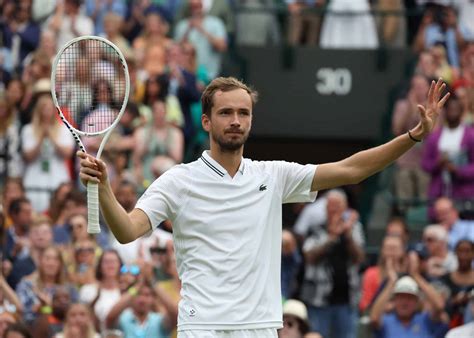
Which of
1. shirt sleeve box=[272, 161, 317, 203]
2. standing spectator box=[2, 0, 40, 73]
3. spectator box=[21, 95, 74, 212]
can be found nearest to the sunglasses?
spectator box=[21, 95, 74, 212]

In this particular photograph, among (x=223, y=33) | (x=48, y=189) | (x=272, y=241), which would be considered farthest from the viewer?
(x=223, y=33)

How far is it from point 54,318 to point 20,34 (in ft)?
18.1

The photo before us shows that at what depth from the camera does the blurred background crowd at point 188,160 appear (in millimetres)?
12758

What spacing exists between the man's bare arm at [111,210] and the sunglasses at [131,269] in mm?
5339

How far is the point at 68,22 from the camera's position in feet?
56.1

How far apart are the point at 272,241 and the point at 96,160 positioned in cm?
107

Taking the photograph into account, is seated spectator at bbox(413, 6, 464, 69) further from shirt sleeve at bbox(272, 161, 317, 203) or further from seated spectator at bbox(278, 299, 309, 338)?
shirt sleeve at bbox(272, 161, 317, 203)

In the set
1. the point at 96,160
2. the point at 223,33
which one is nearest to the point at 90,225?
the point at 96,160

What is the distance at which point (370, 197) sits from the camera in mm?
16625

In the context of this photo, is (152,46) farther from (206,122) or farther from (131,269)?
(206,122)

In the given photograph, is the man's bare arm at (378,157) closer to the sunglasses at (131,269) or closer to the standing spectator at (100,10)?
the sunglasses at (131,269)

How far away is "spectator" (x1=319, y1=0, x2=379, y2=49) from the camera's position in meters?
17.8

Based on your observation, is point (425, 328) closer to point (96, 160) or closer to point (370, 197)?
point (370, 197)

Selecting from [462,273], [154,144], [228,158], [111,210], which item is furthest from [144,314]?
[111,210]
